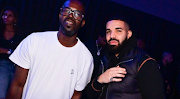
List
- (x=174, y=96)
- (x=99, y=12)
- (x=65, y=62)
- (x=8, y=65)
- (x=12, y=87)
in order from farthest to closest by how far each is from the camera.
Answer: (x=174, y=96) < (x=99, y=12) < (x=8, y=65) < (x=65, y=62) < (x=12, y=87)

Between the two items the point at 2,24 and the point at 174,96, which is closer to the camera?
the point at 2,24

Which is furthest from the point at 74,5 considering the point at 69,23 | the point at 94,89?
the point at 94,89

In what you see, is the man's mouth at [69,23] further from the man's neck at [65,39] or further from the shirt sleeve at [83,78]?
the shirt sleeve at [83,78]

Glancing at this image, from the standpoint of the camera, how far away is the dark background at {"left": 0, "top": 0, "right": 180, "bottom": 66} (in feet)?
14.4

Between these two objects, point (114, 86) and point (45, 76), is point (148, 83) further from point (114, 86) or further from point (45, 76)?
point (45, 76)

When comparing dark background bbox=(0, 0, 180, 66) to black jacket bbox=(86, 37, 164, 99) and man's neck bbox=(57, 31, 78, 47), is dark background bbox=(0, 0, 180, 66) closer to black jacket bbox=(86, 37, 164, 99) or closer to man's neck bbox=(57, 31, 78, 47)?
man's neck bbox=(57, 31, 78, 47)

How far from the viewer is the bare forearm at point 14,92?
1.63 meters

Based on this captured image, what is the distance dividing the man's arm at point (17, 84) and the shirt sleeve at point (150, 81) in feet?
4.02

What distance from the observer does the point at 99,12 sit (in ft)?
18.5

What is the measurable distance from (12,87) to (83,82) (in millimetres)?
760

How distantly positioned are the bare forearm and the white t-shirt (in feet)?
0.15

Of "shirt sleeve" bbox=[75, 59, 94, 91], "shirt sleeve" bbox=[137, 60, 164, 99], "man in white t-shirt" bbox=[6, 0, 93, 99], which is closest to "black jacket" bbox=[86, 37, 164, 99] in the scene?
"shirt sleeve" bbox=[137, 60, 164, 99]

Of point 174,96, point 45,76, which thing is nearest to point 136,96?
point 45,76

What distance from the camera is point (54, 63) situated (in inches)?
68.1
